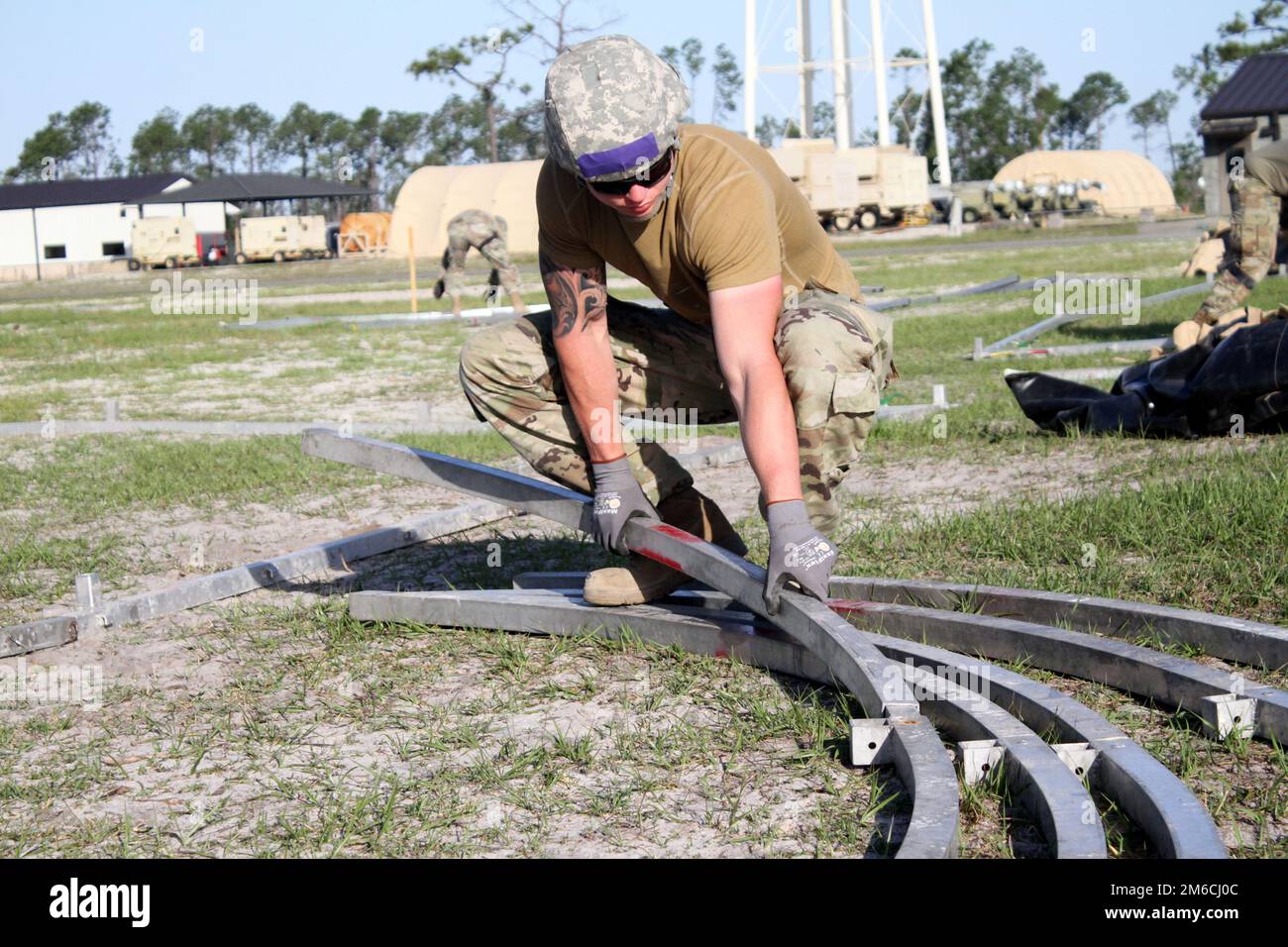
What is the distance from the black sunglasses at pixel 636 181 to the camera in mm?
3580

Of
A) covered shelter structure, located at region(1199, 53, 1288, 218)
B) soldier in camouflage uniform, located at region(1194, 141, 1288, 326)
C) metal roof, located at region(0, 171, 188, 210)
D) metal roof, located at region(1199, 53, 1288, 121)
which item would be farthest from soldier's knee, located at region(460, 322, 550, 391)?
metal roof, located at region(0, 171, 188, 210)

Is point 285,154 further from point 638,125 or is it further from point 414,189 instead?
point 638,125

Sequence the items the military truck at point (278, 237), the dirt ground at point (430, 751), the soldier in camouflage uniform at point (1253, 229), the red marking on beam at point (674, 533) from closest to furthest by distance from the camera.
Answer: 1. the dirt ground at point (430, 751)
2. the red marking on beam at point (674, 533)
3. the soldier in camouflage uniform at point (1253, 229)
4. the military truck at point (278, 237)

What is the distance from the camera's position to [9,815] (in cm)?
294

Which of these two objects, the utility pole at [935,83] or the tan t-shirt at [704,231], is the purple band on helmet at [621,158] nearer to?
the tan t-shirt at [704,231]

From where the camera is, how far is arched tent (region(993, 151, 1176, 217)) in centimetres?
6159

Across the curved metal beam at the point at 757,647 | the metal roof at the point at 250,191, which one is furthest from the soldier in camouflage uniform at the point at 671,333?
the metal roof at the point at 250,191

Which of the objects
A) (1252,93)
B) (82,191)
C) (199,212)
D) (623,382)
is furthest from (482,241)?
(82,191)

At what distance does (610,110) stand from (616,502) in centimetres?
118

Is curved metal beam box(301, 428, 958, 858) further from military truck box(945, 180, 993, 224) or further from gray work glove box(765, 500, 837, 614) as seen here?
military truck box(945, 180, 993, 224)

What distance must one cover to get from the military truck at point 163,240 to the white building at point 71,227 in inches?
327

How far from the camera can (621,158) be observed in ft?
11.4

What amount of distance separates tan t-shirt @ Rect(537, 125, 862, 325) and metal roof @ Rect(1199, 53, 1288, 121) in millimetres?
39584
